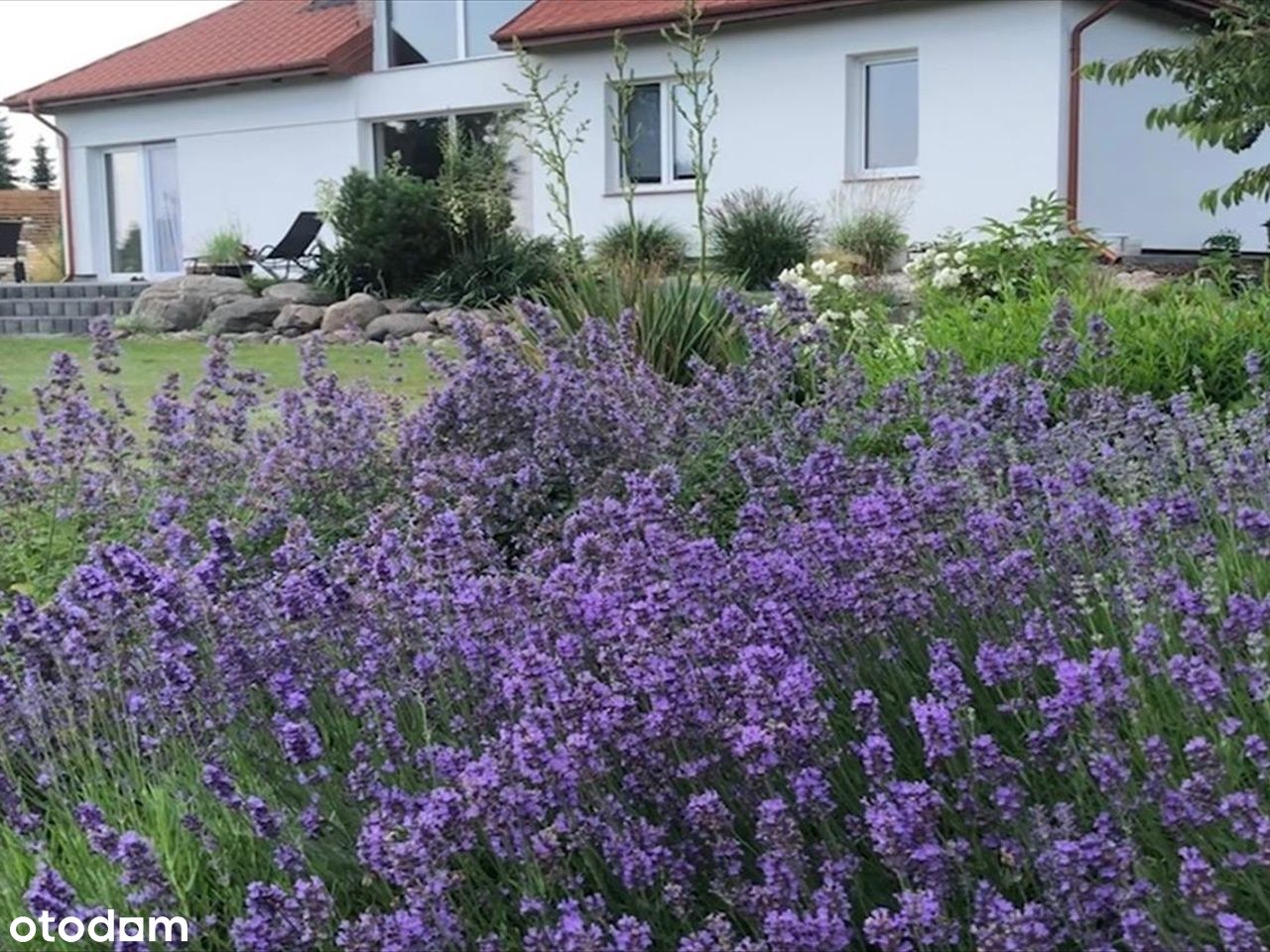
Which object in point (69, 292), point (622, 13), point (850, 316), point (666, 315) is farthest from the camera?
point (69, 292)

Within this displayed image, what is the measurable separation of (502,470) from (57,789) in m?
1.96

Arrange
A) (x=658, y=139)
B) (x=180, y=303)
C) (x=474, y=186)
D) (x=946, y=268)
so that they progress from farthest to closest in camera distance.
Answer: (x=474, y=186)
(x=658, y=139)
(x=180, y=303)
(x=946, y=268)

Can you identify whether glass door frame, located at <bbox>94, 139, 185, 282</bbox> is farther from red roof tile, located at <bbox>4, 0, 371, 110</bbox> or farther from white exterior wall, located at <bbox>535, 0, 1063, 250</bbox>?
white exterior wall, located at <bbox>535, 0, 1063, 250</bbox>

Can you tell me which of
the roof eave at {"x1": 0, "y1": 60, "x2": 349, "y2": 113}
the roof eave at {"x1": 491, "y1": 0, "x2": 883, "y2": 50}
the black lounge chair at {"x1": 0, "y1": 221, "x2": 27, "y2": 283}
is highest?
the roof eave at {"x1": 0, "y1": 60, "x2": 349, "y2": 113}

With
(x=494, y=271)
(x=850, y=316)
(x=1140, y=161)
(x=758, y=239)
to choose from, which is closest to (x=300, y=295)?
(x=494, y=271)

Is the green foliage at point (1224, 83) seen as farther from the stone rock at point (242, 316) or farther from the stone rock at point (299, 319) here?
the stone rock at point (242, 316)

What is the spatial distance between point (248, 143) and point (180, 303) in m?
6.31

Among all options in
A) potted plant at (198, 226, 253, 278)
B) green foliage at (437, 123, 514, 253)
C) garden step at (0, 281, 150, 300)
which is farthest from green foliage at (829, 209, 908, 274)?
garden step at (0, 281, 150, 300)

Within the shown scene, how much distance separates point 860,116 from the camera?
1562cm

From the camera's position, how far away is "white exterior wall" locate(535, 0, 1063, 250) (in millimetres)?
14250

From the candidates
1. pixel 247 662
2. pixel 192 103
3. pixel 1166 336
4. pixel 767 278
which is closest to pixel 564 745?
pixel 247 662

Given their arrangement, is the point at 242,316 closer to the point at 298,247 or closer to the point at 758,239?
the point at 298,247

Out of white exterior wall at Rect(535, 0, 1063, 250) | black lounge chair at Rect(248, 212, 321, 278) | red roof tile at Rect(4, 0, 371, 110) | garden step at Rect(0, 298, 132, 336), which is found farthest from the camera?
red roof tile at Rect(4, 0, 371, 110)

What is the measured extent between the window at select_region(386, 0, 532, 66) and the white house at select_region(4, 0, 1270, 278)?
0.09 feet
